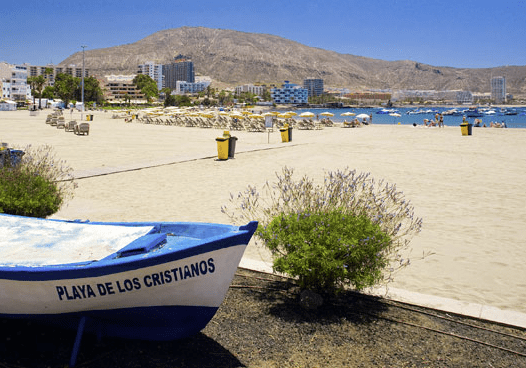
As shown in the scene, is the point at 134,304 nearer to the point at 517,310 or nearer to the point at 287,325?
the point at 287,325

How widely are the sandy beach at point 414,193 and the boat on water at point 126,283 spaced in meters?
2.42

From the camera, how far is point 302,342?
3.80m

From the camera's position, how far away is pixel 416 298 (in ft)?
15.3

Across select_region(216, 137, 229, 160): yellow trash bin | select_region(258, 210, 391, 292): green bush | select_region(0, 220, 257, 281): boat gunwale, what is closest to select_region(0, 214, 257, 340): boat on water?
select_region(0, 220, 257, 281): boat gunwale

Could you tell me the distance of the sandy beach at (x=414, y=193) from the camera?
5.59 m

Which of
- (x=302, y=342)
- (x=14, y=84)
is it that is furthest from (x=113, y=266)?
(x=14, y=84)

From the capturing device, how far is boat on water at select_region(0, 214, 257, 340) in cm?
337

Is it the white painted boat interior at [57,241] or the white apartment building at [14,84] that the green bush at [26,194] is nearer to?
the white painted boat interior at [57,241]

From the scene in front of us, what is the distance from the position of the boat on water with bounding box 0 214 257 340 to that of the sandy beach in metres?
2.42

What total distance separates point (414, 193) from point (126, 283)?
28.2 feet

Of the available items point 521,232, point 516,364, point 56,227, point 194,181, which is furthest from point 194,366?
point 194,181

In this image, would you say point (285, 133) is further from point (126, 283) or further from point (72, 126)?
point (126, 283)

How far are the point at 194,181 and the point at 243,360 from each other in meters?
8.73

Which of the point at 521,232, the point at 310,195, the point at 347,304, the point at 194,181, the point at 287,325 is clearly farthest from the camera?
the point at 194,181
